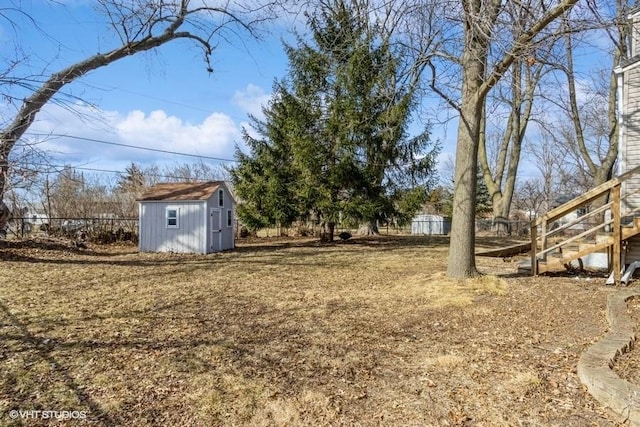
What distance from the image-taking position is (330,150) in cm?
1566

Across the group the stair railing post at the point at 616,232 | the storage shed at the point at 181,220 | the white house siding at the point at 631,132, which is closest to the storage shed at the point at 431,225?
the storage shed at the point at 181,220

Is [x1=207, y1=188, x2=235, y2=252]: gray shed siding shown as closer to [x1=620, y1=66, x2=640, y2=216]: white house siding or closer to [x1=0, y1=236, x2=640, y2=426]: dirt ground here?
[x1=0, y1=236, x2=640, y2=426]: dirt ground

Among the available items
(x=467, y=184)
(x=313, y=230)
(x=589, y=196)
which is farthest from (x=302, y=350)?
(x=313, y=230)

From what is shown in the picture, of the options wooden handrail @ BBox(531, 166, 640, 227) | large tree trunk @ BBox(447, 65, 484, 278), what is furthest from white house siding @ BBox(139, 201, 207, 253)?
wooden handrail @ BBox(531, 166, 640, 227)

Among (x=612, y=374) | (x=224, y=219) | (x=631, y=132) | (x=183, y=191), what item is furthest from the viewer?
(x=224, y=219)

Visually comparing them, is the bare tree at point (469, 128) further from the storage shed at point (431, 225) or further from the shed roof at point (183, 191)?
the storage shed at point (431, 225)

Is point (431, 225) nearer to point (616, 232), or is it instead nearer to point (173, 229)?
point (173, 229)

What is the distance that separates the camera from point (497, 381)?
333 centimetres

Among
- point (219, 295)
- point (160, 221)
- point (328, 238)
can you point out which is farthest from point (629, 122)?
point (160, 221)

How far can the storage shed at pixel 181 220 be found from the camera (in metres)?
13.5

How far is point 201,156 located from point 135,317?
74.6 feet

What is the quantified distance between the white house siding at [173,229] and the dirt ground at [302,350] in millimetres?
5446

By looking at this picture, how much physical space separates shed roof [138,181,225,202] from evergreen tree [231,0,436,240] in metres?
2.10

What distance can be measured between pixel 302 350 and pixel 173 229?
1072 centimetres
